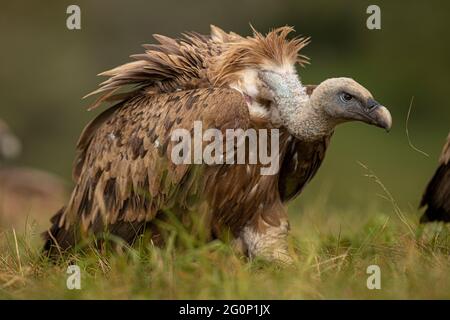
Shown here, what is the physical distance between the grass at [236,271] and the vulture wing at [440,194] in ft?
1.37

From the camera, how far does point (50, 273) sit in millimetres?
5438

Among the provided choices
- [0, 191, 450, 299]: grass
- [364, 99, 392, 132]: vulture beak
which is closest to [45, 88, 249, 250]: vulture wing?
[0, 191, 450, 299]: grass

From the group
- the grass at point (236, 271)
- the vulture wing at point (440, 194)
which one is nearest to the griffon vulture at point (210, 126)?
the grass at point (236, 271)

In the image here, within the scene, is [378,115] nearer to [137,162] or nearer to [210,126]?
[210,126]

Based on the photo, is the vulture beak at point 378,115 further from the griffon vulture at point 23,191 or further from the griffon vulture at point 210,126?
the griffon vulture at point 23,191

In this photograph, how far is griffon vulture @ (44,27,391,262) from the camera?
5.65 metres

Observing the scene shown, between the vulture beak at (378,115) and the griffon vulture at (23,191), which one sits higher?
the vulture beak at (378,115)

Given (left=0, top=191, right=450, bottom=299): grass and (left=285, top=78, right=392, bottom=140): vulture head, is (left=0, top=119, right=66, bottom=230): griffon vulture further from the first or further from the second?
(left=285, top=78, right=392, bottom=140): vulture head

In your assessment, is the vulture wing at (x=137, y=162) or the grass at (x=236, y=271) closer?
the grass at (x=236, y=271)

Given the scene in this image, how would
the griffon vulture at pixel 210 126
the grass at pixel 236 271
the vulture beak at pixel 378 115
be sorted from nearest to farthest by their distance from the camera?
the grass at pixel 236 271, the vulture beak at pixel 378 115, the griffon vulture at pixel 210 126

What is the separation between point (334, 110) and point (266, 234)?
2.95 feet

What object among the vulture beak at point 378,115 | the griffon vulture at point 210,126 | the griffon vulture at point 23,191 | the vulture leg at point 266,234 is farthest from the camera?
the griffon vulture at point 23,191

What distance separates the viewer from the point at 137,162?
19.3 ft

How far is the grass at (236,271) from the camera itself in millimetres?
4793
